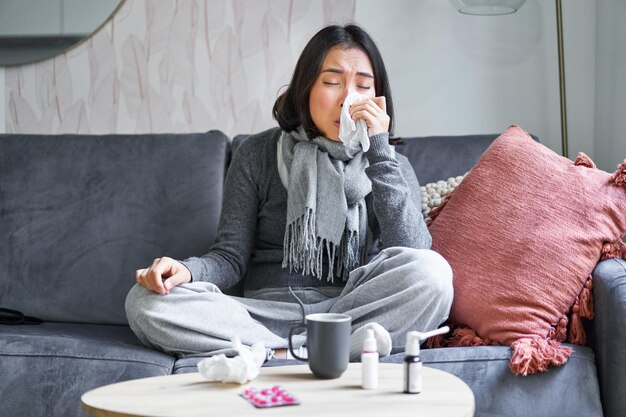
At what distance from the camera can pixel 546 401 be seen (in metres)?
1.67

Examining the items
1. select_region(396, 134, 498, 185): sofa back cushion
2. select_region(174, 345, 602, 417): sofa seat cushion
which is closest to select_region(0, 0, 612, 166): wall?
select_region(396, 134, 498, 185): sofa back cushion

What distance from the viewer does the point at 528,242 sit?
188 cm

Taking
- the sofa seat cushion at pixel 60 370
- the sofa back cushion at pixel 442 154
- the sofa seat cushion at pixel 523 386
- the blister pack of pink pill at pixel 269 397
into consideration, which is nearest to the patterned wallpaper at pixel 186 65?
the sofa back cushion at pixel 442 154

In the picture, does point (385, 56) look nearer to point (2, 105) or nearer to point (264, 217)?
point (264, 217)

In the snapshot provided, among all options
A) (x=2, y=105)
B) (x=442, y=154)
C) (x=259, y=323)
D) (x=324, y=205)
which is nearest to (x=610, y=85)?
(x=442, y=154)

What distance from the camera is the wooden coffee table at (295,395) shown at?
1.15m

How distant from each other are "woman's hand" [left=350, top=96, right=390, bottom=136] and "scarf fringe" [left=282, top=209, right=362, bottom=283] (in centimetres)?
24

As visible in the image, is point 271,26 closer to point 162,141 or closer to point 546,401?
point 162,141

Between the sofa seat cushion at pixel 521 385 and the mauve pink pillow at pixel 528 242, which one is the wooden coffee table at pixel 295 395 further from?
the mauve pink pillow at pixel 528 242

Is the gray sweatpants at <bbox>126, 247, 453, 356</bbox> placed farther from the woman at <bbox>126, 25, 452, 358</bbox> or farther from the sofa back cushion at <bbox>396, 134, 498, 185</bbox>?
the sofa back cushion at <bbox>396, 134, 498, 185</bbox>

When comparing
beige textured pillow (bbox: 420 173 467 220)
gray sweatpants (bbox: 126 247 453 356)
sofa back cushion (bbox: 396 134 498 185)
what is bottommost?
gray sweatpants (bbox: 126 247 453 356)

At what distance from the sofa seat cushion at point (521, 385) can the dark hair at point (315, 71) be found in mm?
656

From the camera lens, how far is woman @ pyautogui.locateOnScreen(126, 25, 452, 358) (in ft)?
5.84

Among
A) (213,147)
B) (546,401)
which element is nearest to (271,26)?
(213,147)
